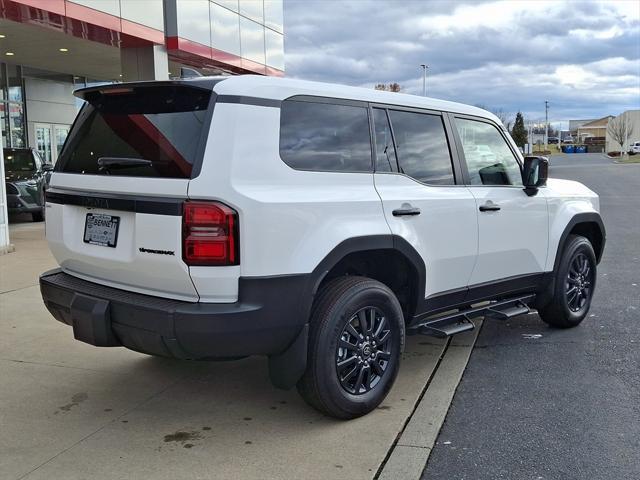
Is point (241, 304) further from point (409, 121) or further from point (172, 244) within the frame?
point (409, 121)

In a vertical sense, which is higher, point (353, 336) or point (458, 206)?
point (458, 206)

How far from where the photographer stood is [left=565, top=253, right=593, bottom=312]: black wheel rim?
5691mm

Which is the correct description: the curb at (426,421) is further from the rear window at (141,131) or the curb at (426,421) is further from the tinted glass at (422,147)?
the rear window at (141,131)

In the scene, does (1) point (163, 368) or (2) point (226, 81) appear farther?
(1) point (163, 368)

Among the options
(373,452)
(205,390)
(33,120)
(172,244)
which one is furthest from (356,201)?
(33,120)

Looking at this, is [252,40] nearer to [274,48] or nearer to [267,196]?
[274,48]

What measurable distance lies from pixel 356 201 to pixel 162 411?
70.8 inches

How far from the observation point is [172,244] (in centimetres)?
319

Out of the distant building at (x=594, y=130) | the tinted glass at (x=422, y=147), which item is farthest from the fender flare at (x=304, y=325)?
the distant building at (x=594, y=130)

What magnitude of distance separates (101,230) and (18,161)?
12725mm

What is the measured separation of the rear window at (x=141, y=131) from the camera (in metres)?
3.31

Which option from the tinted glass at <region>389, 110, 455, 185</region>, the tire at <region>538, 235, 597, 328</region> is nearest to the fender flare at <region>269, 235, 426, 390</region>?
the tinted glass at <region>389, 110, 455, 185</region>

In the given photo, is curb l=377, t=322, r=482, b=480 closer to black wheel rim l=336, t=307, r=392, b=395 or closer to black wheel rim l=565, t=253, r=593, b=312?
black wheel rim l=336, t=307, r=392, b=395

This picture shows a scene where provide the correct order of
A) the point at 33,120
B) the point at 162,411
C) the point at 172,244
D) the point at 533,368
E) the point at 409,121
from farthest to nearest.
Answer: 1. the point at 33,120
2. the point at 533,368
3. the point at 409,121
4. the point at 162,411
5. the point at 172,244
